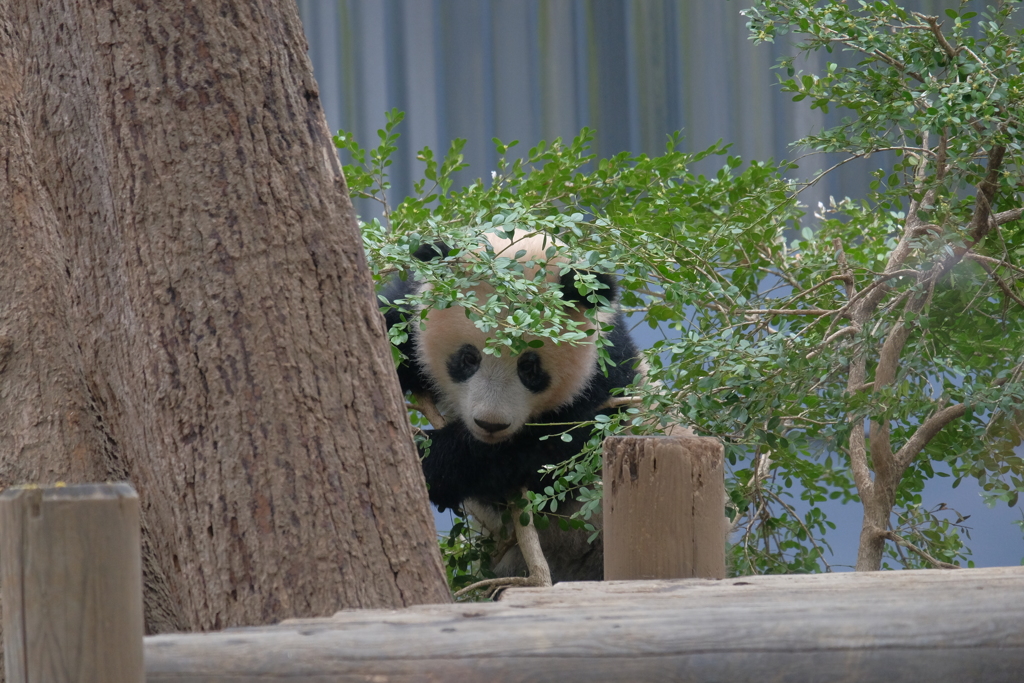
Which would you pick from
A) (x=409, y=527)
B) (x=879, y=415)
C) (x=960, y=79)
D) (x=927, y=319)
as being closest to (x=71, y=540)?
(x=409, y=527)

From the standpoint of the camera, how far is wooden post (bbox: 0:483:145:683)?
2.95 ft

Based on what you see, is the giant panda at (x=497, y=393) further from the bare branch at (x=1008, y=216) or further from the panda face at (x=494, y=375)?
the bare branch at (x=1008, y=216)

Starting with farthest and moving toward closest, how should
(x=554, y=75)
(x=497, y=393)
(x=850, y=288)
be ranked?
(x=554, y=75) < (x=497, y=393) < (x=850, y=288)

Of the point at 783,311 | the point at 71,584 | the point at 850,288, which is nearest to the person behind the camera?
the point at 71,584

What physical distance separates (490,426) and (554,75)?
2.29 m

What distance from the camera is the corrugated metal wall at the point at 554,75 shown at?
14.2 feet

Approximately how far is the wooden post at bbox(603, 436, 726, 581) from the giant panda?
3.87ft

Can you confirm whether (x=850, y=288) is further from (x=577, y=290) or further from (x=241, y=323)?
(x=241, y=323)

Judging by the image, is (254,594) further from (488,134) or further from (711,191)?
(488,134)

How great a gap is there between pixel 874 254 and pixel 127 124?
2.30 meters

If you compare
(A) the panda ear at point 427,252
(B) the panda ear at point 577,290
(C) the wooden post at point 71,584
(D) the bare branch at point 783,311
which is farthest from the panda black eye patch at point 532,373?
(C) the wooden post at point 71,584

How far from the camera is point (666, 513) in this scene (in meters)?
1.44

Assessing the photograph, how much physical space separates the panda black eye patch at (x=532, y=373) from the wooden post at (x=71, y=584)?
1920 millimetres

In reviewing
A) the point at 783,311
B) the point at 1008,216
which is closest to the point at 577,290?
the point at 783,311
